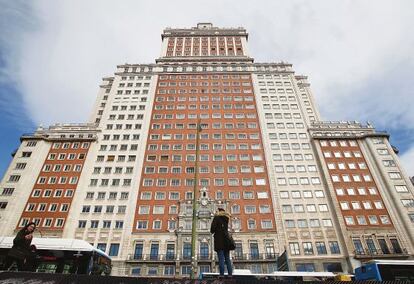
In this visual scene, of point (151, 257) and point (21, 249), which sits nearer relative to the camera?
point (21, 249)

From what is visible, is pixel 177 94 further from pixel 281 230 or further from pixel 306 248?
pixel 306 248

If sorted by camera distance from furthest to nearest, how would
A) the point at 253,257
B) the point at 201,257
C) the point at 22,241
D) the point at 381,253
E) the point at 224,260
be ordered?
the point at 201,257
the point at 253,257
the point at 381,253
the point at 22,241
the point at 224,260

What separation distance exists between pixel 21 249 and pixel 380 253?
49.8m

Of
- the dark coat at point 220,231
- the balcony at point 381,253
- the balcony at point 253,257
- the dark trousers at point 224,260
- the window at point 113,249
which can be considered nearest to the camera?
the dark trousers at point 224,260

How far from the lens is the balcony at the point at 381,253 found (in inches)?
1624

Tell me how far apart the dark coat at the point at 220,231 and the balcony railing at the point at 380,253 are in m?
42.5

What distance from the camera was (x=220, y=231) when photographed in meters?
9.11

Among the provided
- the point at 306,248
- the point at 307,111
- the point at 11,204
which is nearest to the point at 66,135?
the point at 11,204

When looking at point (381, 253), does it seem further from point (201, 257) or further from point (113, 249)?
point (113, 249)

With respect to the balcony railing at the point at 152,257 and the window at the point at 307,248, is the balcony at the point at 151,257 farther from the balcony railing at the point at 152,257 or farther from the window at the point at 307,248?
the window at the point at 307,248

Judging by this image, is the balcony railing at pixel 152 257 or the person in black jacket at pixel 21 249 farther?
the balcony railing at pixel 152 257

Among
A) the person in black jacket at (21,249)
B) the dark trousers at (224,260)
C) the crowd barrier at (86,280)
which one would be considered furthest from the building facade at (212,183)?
the crowd barrier at (86,280)

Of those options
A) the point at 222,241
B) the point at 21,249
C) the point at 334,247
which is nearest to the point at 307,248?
the point at 334,247

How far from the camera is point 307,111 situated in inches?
2751
